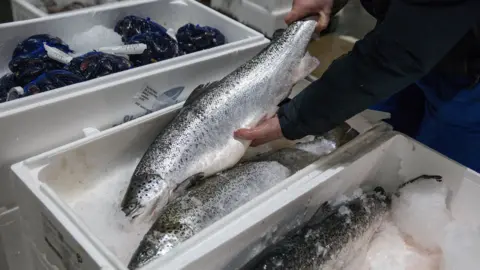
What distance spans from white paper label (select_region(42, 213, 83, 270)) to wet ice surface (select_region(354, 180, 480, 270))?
0.54 meters

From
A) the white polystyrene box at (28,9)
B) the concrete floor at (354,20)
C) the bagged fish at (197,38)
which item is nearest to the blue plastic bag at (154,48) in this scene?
the bagged fish at (197,38)

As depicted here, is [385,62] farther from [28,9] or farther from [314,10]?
[28,9]

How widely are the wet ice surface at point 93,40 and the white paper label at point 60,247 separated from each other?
81cm

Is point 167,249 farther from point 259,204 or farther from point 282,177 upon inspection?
point 282,177

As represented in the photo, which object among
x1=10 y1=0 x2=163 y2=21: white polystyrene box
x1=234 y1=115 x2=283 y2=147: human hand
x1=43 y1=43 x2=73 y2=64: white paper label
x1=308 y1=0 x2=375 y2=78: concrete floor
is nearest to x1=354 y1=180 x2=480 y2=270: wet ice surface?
x1=234 y1=115 x2=283 y2=147: human hand

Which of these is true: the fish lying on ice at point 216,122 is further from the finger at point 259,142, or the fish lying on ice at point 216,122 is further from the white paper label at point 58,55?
the white paper label at point 58,55

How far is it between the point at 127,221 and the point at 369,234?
49cm

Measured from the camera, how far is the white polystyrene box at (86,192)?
79cm

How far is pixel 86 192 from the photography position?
1.03m

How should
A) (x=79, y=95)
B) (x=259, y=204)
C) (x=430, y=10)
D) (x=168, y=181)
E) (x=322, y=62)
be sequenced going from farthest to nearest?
(x=322, y=62)
(x=79, y=95)
(x=168, y=181)
(x=259, y=204)
(x=430, y=10)

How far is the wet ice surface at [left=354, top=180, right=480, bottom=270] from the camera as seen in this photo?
38.7 inches

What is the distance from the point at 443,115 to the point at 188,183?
63 centimetres

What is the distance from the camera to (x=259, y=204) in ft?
2.90

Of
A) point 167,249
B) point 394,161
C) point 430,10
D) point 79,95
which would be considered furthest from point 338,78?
point 79,95
